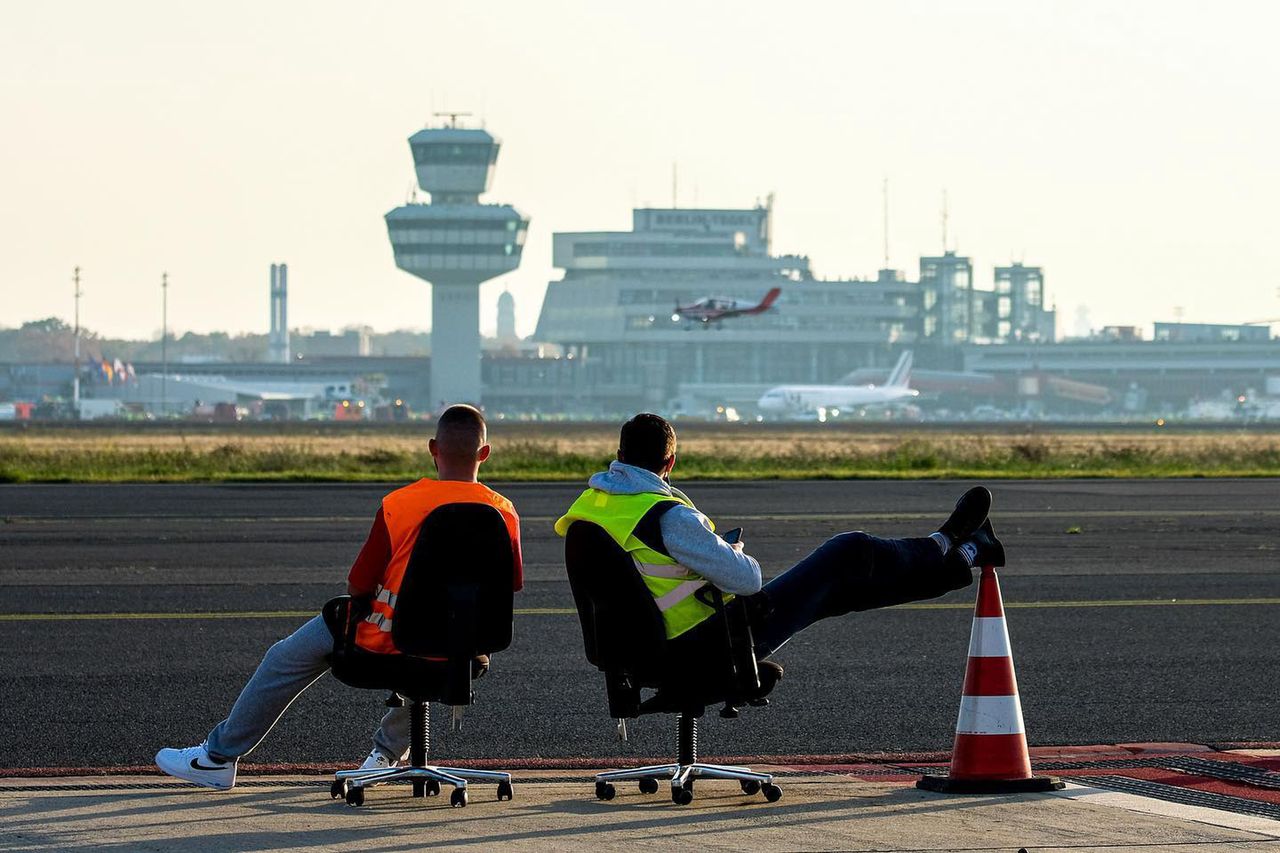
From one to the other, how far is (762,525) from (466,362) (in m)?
145

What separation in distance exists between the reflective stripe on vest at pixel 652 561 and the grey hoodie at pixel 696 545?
0.14 ft

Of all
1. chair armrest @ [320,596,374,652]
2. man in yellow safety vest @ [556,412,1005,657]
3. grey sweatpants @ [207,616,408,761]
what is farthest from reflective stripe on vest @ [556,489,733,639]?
grey sweatpants @ [207,616,408,761]

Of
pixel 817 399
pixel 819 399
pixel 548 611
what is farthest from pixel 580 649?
pixel 819 399

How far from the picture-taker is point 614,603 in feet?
21.4

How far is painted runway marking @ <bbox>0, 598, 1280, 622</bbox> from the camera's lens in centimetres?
1263

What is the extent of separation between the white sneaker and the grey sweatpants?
0.11 ft

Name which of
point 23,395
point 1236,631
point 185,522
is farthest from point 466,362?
point 1236,631

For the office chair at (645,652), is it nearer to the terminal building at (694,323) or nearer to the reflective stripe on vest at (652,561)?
the reflective stripe on vest at (652,561)

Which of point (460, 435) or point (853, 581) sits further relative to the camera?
point (853, 581)

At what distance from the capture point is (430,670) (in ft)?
21.4

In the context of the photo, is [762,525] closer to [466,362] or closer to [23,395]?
[466,362]

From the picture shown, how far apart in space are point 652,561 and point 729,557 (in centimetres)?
30

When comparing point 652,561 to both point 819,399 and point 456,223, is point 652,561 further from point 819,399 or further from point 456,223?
point 456,223

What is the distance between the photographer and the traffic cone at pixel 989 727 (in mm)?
6688
